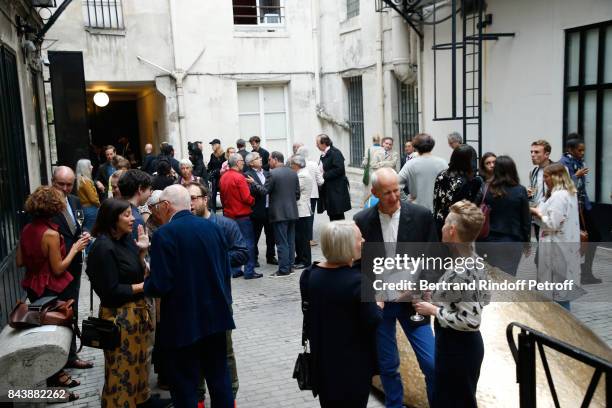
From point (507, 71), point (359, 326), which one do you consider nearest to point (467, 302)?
point (359, 326)

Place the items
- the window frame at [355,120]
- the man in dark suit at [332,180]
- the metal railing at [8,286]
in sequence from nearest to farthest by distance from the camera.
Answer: the metal railing at [8,286] → the man in dark suit at [332,180] → the window frame at [355,120]

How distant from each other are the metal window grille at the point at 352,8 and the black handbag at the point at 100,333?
44.1ft

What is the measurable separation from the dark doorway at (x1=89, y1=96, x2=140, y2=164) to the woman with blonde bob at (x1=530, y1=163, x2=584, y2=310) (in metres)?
17.1

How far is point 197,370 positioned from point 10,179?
4579 millimetres

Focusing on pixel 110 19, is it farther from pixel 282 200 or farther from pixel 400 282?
pixel 400 282

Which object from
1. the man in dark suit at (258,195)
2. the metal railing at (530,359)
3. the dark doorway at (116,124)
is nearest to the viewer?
the metal railing at (530,359)

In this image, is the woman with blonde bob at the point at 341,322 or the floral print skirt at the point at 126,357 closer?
the woman with blonde bob at the point at 341,322

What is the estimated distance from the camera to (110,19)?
1490cm

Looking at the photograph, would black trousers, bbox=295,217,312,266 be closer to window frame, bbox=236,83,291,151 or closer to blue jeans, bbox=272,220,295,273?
blue jeans, bbox=272,220,295,273

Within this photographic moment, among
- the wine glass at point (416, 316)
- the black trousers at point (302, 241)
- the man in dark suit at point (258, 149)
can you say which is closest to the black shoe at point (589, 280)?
the black trousers at point (302, 241)

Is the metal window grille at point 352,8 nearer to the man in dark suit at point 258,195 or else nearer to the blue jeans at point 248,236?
the man in dark suit at point 258,195

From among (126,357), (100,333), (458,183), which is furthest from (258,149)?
(100,333)

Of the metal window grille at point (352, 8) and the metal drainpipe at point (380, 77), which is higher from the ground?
the metal window grille at point (352, 8)

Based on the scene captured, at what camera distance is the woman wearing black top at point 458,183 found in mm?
5973
